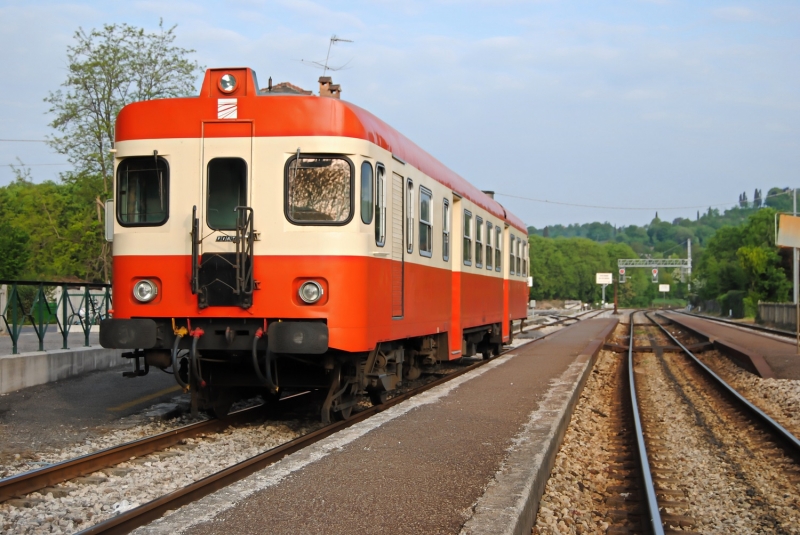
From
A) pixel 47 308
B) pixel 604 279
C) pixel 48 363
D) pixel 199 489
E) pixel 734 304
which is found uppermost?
pixel 604 279

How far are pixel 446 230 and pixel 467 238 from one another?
5.33 ft

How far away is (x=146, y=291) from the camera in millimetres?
8586

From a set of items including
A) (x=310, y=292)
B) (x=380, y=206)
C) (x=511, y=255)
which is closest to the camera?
(x=310, y=292)

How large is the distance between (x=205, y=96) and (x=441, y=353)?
5938 millimetres

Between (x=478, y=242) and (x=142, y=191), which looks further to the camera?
(x=478, y=242)

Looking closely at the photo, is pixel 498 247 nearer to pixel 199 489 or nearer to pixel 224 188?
pixel 224 188

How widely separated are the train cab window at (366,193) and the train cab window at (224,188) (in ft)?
3.87

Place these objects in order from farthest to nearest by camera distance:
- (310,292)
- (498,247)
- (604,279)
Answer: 1. (604,279)
2. (498,247)
3. (310,292)

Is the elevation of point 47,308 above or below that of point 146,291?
below

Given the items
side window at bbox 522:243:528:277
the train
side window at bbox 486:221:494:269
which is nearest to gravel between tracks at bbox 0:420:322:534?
the train

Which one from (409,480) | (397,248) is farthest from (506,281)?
(409,480)

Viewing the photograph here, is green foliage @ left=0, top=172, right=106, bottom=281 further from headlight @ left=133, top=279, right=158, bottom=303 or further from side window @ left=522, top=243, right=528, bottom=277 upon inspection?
headlight @ left=133, top=279, right=158, bottom=303

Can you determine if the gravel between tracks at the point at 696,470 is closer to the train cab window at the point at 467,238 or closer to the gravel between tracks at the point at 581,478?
the gravel between tracks at the point at 581,478

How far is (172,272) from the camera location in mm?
8555
